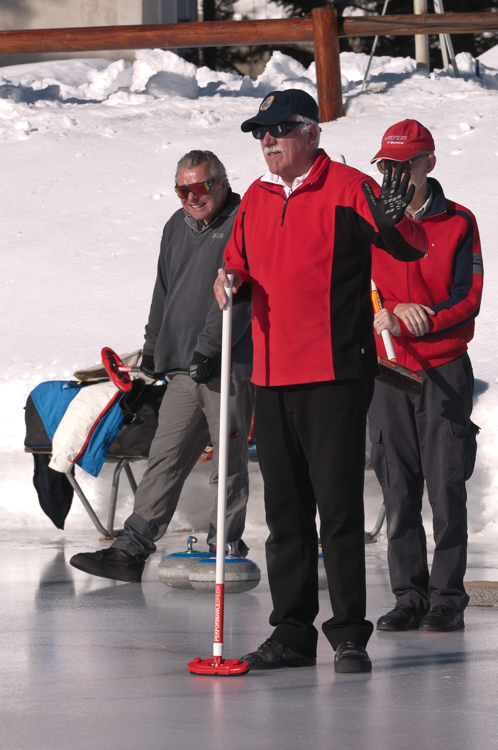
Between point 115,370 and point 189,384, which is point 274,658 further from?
point 115,370

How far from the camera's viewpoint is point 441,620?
3.33 m

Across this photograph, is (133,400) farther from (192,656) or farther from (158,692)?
(158,692)

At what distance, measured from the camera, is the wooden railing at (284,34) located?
8.38m

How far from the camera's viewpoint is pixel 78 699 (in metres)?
2.53

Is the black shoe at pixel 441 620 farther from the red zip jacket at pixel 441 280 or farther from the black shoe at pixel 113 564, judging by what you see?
the black shoe at pixel 113 564

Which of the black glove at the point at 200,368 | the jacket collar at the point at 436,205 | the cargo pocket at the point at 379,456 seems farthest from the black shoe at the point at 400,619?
the jacket collar at the point at 436,205

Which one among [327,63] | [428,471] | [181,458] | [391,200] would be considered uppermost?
[327,63]

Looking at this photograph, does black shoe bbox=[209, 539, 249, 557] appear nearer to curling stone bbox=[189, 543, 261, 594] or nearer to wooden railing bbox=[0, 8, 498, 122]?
curling stone bbox=[189, 543, 261, 594]

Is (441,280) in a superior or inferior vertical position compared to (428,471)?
superior

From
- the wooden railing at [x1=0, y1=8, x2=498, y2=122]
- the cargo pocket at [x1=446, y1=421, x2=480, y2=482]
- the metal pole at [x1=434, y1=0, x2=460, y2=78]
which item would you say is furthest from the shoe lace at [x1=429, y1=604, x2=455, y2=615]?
the metal pole at [x1=434, y1=0, x2=460, y2=78]

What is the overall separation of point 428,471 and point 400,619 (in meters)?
0.48

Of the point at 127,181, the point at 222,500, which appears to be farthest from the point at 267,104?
the point at 127,181

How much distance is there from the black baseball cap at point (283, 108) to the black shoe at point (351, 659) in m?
1.41

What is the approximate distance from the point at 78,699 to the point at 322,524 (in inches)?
31.3
